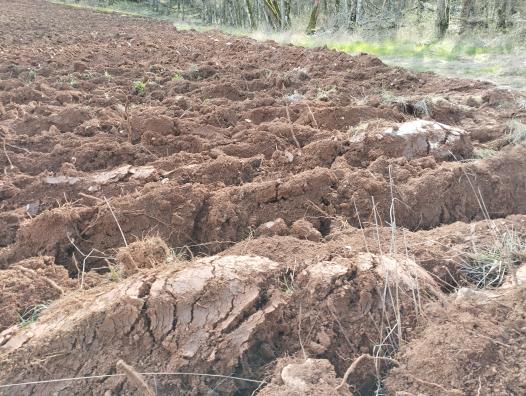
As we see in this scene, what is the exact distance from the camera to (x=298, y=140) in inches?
179

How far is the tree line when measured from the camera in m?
11.6

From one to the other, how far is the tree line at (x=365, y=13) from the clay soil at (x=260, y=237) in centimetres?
638

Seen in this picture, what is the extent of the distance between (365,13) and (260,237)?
1530 cm

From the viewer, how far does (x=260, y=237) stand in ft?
10.3

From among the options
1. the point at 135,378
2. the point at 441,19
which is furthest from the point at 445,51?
the point at 135,378

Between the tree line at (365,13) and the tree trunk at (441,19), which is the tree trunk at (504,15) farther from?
the tree trunk at (441,19)

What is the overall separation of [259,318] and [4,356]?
3.90ft

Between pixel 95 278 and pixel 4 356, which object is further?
pixel 95 278

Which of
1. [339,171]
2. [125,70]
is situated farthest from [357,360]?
[125,70]

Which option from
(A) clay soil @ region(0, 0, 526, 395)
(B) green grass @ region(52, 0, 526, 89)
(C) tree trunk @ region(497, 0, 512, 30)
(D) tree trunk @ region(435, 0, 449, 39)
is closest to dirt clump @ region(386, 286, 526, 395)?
(A) clay soil @ region(0, 0, 526, 395)

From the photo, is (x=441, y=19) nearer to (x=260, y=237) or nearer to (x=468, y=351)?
(x=260, y=237)

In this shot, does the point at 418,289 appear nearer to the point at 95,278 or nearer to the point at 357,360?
the point at 357,360

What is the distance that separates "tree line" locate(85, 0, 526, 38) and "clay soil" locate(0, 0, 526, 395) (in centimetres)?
638

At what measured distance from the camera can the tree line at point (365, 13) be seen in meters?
11.6
